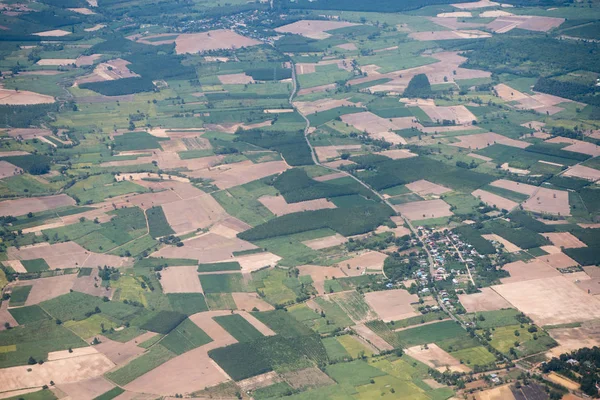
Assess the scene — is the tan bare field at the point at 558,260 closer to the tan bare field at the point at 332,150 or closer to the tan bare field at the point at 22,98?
the tan bare field at the point at 332,150

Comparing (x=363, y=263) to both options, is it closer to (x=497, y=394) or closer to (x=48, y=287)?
(x=497, y=394)

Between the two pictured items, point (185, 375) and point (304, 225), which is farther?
point (304, 225)

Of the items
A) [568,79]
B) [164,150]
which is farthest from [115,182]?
[568,79]

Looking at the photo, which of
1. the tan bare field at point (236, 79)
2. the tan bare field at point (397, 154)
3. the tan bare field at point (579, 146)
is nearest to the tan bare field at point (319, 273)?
the tan bare field at point (397, 154)

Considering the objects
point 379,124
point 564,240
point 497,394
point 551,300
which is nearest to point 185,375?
point 497,394

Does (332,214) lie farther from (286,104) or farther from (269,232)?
(286,104)

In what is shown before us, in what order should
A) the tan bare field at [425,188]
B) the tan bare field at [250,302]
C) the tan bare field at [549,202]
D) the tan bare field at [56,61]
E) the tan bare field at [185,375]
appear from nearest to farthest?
the tan bare field at [185,375] → the tan bare field at [250,302] → the tan bare field at [549,202] → the tan bare field at [425,188] → the tan bare field at [56,61]

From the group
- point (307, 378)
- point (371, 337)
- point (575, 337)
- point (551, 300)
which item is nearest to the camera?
point (307, 378)
